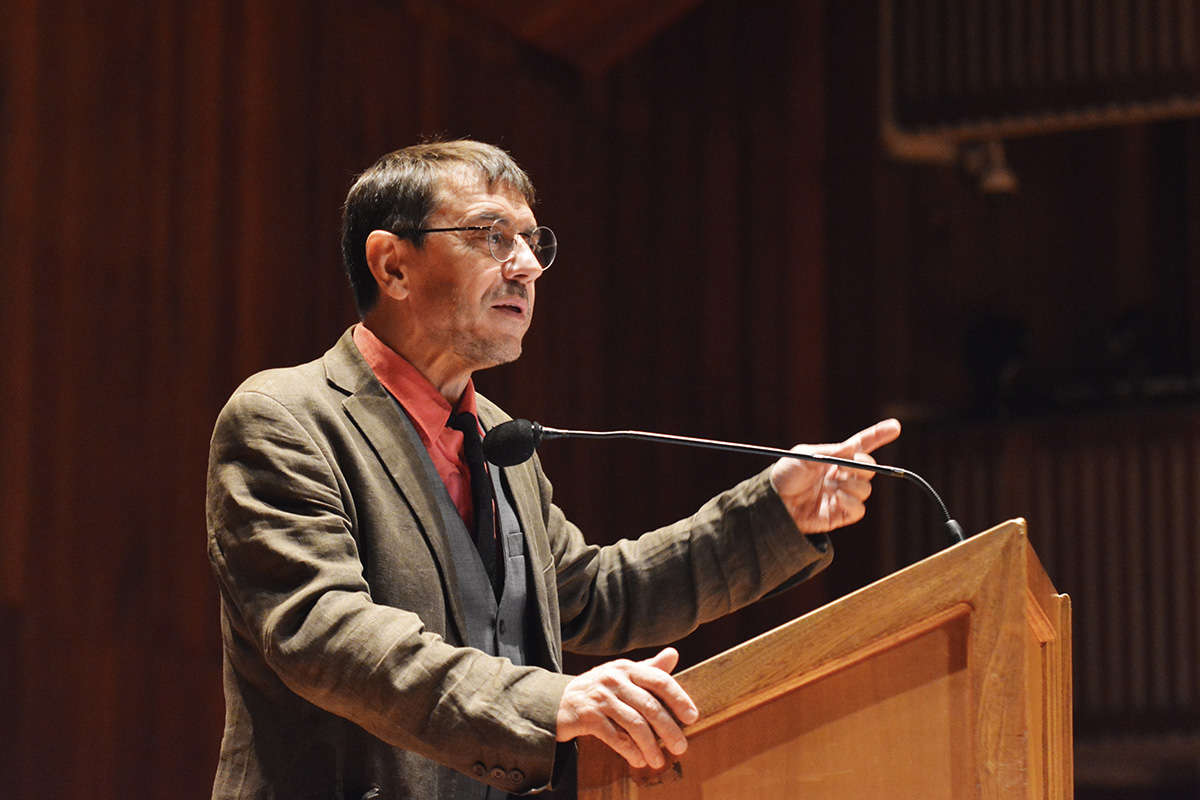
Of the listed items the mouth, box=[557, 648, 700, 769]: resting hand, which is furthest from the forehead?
box=[557, 648, 700, 769]: resting hand

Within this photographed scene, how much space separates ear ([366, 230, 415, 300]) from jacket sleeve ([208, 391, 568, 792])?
0.32 meters

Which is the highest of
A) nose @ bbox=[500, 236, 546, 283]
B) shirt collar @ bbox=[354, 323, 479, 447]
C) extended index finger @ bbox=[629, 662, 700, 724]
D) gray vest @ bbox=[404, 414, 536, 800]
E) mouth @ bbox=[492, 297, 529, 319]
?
nose @ bbox=[500, 236, 546, 283]

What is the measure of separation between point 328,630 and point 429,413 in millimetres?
483

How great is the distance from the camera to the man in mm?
1467

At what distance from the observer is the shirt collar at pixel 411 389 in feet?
6.35

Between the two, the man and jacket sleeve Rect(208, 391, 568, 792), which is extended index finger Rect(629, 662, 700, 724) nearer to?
the man

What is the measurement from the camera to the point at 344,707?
153 centimetres

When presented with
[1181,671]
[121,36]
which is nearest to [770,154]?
[1181,671]

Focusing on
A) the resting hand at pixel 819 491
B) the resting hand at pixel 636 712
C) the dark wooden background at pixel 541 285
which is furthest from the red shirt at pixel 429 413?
the dark wooden background at pixel 541 285

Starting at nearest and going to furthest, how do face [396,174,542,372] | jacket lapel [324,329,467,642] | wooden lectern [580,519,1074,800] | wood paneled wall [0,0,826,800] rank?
wooden lectern [580,519,1074,800] → jacket lapel [324,329,467,642] → face [396,174,542,372] → wood paneled wall [0,0,826,800]

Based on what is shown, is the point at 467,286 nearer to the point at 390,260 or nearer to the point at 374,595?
the point at 390,260

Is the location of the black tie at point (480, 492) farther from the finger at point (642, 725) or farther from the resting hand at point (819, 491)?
the finger at point (642, 725)

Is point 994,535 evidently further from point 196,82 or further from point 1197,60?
point 1197,60

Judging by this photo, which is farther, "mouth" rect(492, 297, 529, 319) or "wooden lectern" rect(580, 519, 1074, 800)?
"mouth" rect(492, 297, 529, 319)
